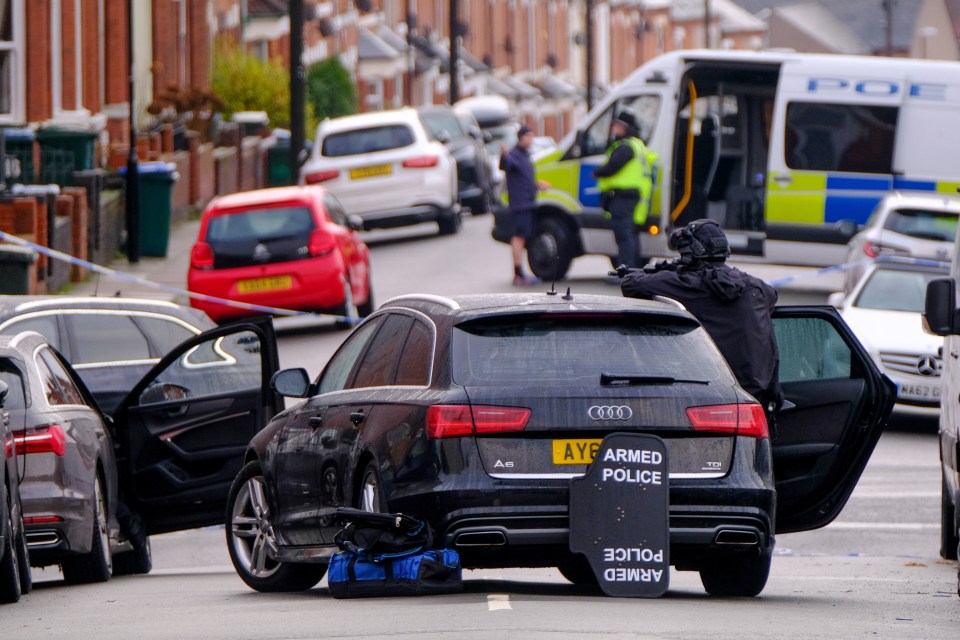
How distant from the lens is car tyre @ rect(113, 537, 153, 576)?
39.4 ft

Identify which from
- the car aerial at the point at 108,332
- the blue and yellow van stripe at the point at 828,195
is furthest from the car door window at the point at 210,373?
the blue and yellow van stripe at the point at 828,195

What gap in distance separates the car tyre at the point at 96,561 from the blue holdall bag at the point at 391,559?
2465mm

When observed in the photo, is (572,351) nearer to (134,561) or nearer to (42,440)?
(42,440)

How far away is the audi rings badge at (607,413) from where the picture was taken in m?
8.33

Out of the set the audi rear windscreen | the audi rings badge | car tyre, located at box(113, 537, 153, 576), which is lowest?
car tyre, located at box(113, 537, 153, 576)

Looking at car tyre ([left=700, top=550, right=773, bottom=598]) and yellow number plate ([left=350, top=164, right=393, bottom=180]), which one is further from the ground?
yellow number plate ([left=350, top=164, right=393, bottom=180])

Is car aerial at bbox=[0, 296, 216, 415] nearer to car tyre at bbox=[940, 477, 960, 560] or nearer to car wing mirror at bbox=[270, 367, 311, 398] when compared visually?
car wing mirror at bbox=[270, 367, 311, 398]

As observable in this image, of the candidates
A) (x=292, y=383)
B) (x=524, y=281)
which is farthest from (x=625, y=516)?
(x=524, y=281)

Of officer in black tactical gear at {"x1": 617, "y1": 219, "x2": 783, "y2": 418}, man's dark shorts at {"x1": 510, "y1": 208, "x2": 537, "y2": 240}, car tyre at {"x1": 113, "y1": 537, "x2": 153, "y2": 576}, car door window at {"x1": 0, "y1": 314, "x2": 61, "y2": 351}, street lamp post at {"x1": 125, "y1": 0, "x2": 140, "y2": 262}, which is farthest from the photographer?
street lamp post at {"x1": 125, "y1": 0, "x2": 140, "y2": 262}

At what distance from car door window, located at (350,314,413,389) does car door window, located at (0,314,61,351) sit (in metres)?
4.21

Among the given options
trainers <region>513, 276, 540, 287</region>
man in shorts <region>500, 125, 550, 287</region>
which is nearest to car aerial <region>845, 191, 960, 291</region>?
man in shorts <region>500, 125, 550, 287</region>

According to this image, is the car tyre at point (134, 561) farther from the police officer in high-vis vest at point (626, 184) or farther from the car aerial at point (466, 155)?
the car aerial at point (466, 155)

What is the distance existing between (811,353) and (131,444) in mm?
4036

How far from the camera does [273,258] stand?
21812 mm
